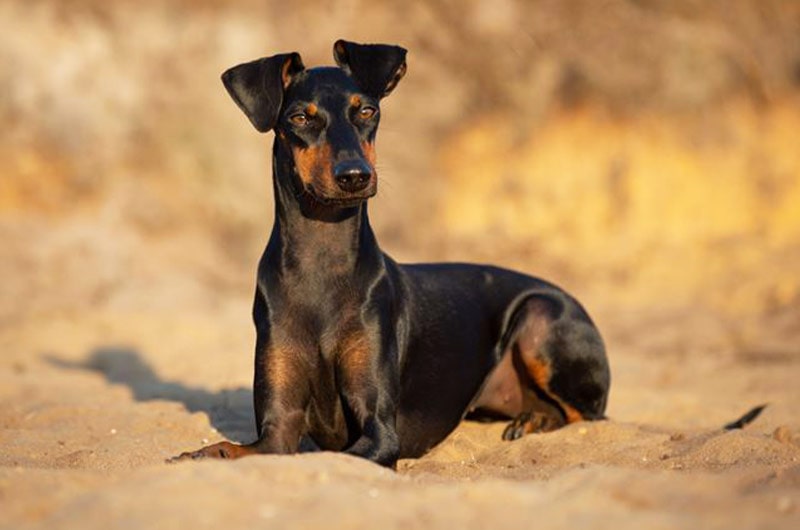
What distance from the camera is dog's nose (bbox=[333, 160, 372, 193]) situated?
5.74 meters

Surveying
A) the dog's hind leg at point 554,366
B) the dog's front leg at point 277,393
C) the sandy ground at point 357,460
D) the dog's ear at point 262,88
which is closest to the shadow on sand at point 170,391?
the sandy ground at point 357,460

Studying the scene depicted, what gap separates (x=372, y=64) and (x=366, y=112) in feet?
1.28

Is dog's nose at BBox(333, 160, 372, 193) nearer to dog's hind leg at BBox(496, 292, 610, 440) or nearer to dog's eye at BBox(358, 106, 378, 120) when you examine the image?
dog's eye at BBox(358, 106, 378, 120)

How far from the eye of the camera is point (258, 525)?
411 cm

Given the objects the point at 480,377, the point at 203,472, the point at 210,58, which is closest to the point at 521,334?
the point at 480,377

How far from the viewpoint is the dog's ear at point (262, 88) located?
20.5 feet

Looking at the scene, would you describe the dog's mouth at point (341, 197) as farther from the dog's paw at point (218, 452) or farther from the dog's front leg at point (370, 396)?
the dog's paw at point (218, 452)

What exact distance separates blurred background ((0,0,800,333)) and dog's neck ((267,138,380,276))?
8.12 m

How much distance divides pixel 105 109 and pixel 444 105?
13.4ft

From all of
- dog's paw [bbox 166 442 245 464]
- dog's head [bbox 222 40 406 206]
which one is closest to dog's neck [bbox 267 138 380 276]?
dog's head [bbox 222 40 406 206]

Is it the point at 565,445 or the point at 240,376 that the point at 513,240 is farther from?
the point at 565,445

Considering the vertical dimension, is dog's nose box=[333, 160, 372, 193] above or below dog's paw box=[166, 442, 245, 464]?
above

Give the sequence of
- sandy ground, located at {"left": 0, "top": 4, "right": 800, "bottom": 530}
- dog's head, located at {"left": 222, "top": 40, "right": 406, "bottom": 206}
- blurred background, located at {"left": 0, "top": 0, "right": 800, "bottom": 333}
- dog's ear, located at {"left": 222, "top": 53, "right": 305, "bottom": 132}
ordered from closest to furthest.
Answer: dog's head, located at {"left": 222, "top": 40, "right": 406, "bottom": 206} < dog's ear, located at {"left": 222, "top": 53, "right": 305, "bottom": 132} < sandy ground, located at {"left": 0, "top": 4, "right": 800, "bottom": 530} < blurred background, located at {"left": 0, "top": 0, "right": 800, "bottom": 333}

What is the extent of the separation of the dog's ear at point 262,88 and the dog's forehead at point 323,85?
0.29ft
